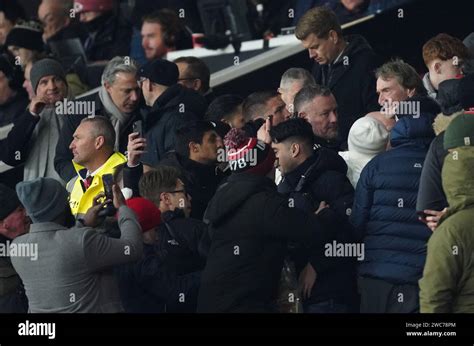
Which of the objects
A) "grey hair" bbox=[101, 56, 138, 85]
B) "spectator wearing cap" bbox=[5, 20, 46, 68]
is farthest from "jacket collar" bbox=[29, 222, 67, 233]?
"spectator wearing cap" bbox=[5, 20, 46, 68]

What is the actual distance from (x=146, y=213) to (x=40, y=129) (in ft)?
7.24

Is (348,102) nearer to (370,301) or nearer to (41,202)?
(370,301)

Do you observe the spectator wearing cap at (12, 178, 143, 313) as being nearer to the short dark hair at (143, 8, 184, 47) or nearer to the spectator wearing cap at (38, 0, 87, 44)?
the short dark hair at (143, 8, 184, 47)

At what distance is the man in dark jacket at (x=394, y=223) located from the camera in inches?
439

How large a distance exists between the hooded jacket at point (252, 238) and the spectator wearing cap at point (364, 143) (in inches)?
38.9

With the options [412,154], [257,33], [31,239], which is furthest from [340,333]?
Answer: [257,33]

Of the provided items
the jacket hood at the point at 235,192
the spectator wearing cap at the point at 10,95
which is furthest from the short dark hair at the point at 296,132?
the spectator wearing cap at the point at 10,95

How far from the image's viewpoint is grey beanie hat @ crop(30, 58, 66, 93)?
44.1 ft

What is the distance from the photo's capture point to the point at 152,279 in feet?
37.4

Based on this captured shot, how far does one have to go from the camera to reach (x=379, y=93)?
41.3ft

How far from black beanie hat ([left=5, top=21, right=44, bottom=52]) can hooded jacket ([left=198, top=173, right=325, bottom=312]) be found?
4.27 metres

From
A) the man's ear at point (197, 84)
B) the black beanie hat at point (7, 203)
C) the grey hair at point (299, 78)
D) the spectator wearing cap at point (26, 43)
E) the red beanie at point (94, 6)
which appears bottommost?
the black beanie hat at point (7, 203)

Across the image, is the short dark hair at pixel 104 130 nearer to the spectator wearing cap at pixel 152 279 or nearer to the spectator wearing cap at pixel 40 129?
the spectator wearing cap at pixel 40 129

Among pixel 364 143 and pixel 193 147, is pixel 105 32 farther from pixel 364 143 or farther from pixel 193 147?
pixel 364 143
